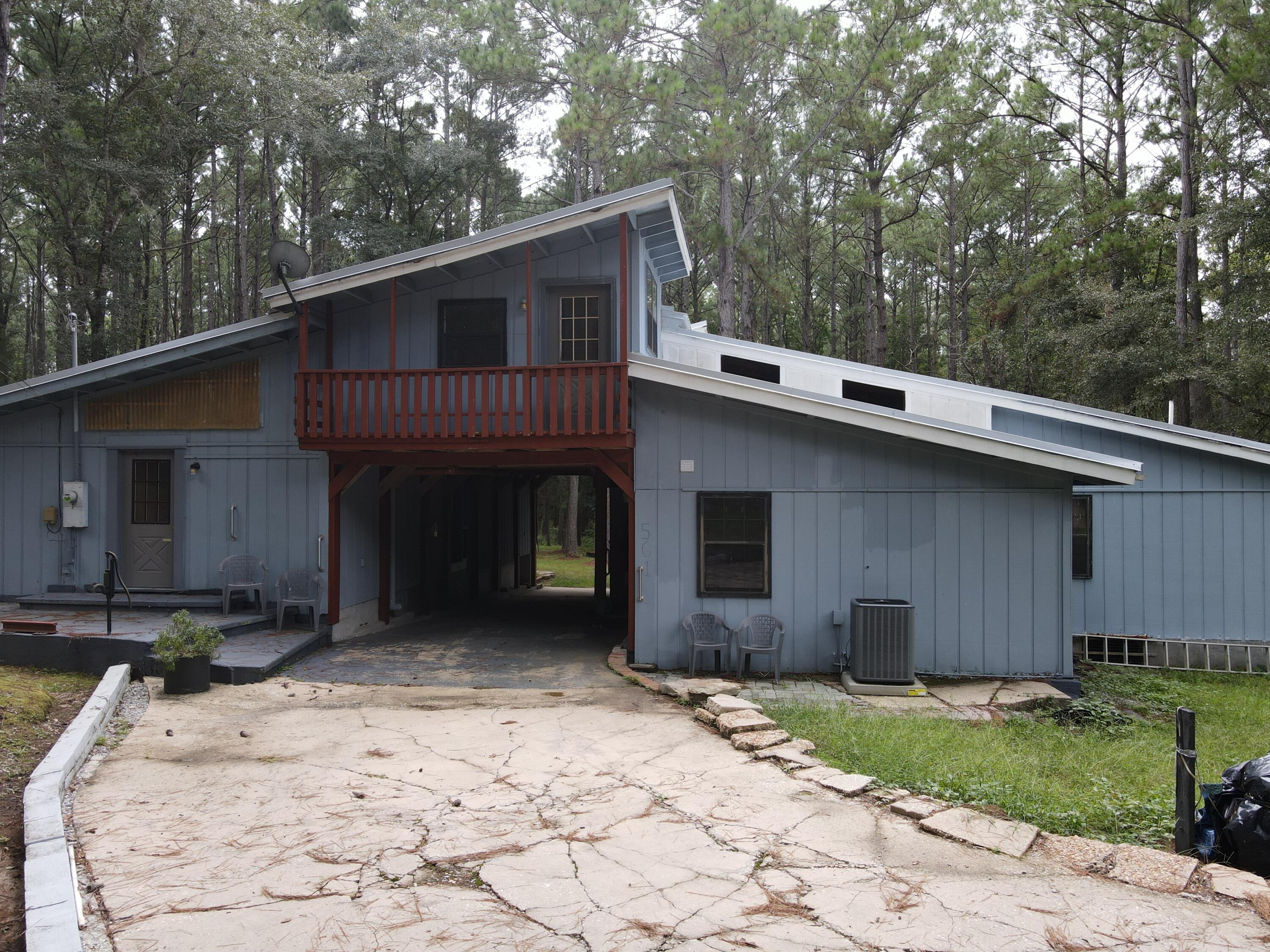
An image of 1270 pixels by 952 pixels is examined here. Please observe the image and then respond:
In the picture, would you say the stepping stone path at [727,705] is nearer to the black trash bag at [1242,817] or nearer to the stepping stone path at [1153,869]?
the stepping stone path at [1153,869]

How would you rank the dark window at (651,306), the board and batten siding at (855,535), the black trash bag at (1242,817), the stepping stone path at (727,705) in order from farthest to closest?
the dark window at (651,306) < the board and batten siding at (855,535) < the stepping stone path at (727,705) < the black trash bag at (1242,817)

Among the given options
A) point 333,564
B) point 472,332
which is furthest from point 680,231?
point 333,564

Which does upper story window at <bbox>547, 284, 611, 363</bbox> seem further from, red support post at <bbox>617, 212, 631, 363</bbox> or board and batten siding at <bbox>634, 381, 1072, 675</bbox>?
board and batten siding at <bbox>634, 381, 1072, 675</bbox>

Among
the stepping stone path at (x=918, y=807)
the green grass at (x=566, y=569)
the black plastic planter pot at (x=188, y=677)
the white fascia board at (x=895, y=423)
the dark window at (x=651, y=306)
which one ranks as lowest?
the green grass at (x=566, y=569)

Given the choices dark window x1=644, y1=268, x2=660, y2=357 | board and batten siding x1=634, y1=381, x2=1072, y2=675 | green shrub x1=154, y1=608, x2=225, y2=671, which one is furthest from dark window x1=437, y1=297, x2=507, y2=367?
green shrub x1=154, y1=608, x2=225, y2=671

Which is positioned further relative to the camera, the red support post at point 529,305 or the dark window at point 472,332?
the dark window at point 472,332

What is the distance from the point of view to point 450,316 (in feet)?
36.2

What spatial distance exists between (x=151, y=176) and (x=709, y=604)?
1813cm

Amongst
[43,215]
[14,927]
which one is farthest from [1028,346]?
[43,215]

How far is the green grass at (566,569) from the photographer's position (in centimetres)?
2141

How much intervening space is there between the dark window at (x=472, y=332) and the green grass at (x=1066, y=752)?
19.5 ft

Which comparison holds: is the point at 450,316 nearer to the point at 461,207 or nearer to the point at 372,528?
the point at 372,528

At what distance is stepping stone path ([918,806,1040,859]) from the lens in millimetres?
4355

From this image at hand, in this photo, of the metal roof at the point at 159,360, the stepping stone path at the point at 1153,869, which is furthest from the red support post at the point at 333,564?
the stepping stone path at the point at 1153,869
